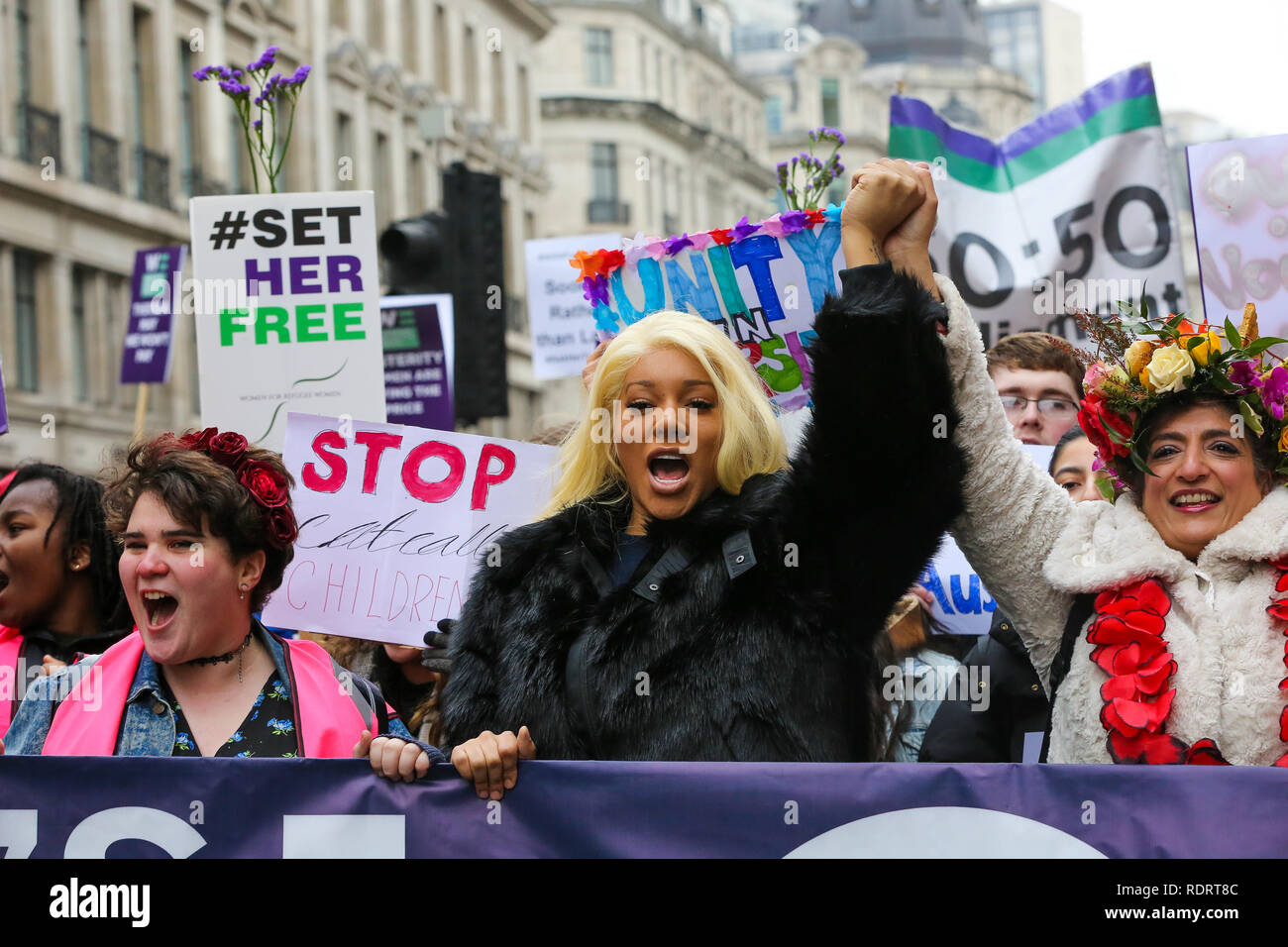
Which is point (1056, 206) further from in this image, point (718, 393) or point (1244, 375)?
point (718, 393)

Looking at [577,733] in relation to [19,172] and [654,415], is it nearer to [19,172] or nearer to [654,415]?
[654,415]

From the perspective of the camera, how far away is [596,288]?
186 inches

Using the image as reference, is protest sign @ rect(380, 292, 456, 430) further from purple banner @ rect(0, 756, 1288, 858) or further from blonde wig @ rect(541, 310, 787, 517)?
purple banner @ rect(0, 756, 1288, 858)

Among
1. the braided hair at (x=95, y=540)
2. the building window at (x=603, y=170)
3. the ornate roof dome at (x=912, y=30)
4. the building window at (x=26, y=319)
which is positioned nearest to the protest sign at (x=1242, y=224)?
the braided hair at (x=95, y=540)

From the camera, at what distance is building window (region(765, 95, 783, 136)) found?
334 feet

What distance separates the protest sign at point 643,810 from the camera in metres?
3.20

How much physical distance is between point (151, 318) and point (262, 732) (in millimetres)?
7919

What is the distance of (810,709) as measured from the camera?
341cm

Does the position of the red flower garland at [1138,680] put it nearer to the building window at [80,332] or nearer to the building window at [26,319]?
the building window at [26,319]

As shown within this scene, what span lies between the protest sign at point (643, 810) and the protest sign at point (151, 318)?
292 inches

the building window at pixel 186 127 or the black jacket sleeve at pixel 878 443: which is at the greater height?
the building window at pixel 186 127

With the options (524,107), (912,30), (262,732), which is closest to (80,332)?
(524,107)

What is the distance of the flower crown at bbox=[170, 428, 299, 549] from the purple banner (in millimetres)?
745
